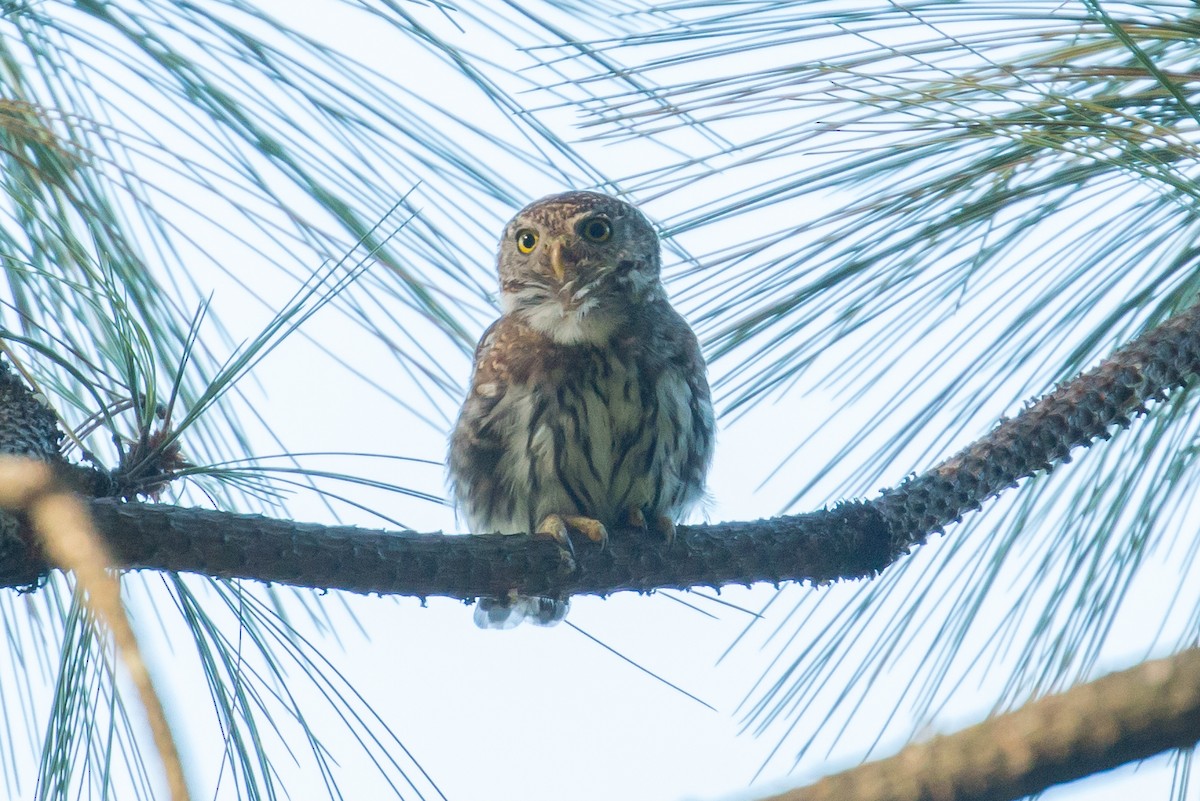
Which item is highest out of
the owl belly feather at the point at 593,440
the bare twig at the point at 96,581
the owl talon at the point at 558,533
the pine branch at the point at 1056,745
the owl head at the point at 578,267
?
the owl head at the point at 578,267

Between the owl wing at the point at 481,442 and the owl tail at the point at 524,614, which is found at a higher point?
Result: the owl wing at the point at 481,442

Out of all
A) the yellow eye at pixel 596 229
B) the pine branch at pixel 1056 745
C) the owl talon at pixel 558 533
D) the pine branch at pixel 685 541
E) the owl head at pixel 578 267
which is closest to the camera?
the pine branch at pixel 1056 745

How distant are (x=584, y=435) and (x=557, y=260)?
0.56m

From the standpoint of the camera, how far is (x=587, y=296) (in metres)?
2.86

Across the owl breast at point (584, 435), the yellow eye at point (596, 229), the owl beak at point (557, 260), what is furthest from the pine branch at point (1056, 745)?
the yellow eye at point (596, 229)

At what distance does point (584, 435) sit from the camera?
263cm

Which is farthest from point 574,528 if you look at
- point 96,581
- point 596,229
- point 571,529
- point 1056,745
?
point 1056,745

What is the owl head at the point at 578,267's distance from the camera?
2.79 m

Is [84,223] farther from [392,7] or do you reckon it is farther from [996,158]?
[996,158]

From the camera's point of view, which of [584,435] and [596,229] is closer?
[584,435]

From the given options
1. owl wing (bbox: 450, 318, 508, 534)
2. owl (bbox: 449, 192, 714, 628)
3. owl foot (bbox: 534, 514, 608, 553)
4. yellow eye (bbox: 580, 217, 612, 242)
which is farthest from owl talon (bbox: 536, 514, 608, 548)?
yellow eye (bbox: 580, 217, 612, 242)

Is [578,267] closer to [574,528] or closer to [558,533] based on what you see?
[574,528]

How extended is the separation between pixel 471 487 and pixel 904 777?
6.71 feet

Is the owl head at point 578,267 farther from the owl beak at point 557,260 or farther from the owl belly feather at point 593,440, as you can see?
the owl belly feather at point 593,440
